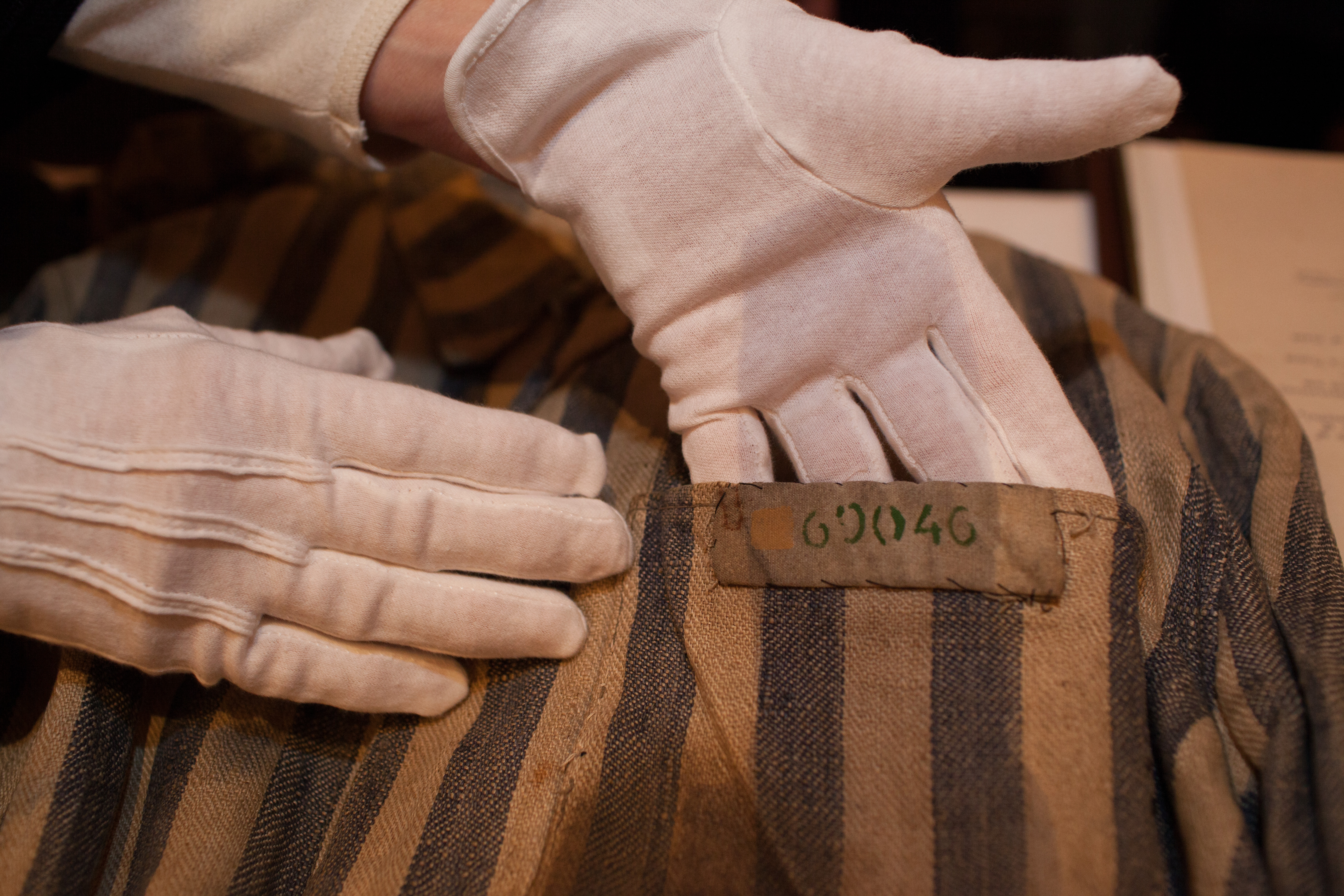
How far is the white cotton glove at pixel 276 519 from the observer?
0.52 metres

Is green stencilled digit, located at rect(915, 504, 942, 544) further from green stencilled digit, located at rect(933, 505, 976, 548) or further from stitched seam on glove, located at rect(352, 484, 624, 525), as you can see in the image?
stitched seam on glove, located at rect(352, 484, 624, 525)

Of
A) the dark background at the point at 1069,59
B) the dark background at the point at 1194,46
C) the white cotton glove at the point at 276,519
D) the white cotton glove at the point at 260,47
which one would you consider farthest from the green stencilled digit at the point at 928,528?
the dark background at the point at 1194,46

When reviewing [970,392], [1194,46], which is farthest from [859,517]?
[1194,46]

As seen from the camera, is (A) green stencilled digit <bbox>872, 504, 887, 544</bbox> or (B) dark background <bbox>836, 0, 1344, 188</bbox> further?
(B) dark background <bbox>836, 0, 1344, 188</bbox>

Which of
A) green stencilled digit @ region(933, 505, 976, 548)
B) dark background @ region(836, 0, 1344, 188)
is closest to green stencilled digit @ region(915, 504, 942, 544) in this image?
green stencilled digit @ region(933, 505, 976, 548)

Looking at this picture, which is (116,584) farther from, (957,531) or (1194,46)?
(1194,46)

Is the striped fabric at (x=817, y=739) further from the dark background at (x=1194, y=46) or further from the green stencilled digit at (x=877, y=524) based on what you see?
the dark background at (x=1194, y=46)

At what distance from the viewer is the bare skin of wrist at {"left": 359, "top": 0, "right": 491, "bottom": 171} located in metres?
0.67

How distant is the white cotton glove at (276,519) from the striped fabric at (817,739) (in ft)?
0.23

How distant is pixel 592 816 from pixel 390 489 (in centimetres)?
28

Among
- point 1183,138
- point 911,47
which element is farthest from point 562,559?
point 1183,138

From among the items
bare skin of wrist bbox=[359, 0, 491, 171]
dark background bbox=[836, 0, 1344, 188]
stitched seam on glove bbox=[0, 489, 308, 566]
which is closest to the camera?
stitched seam on glove bbox=[0, 489, 308, 566]

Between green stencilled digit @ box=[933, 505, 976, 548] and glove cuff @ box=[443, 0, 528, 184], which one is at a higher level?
glove cuff @ box=[443, 0, 528, 184]

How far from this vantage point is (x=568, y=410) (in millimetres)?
824
